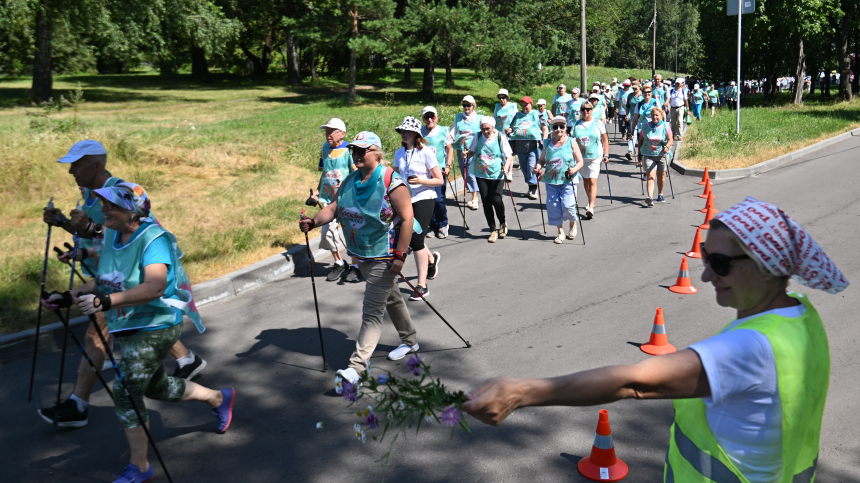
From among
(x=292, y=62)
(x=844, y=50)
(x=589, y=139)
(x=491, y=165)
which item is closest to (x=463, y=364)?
(x=491, y=165)

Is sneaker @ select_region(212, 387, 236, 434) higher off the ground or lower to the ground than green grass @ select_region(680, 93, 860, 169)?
lower

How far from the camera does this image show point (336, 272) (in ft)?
30.0

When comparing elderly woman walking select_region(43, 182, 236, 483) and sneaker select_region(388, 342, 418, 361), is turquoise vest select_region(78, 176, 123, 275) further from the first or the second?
sneaker select_region(388, 342, 418, 361)

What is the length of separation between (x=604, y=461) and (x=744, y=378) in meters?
2.60

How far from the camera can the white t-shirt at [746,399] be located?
1.88 metres

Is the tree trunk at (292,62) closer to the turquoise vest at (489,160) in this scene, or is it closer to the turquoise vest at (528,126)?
the turquoise vest at (528,126)

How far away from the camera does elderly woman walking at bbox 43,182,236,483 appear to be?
167 inches

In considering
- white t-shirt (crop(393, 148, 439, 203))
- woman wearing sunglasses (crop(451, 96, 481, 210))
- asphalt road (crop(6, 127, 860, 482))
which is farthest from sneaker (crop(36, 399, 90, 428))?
woman wearing sunglasses (crop(451, 96, 481, 210))

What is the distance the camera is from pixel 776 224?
2.05 m

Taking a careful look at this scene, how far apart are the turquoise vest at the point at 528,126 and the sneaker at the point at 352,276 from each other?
5.86 meters

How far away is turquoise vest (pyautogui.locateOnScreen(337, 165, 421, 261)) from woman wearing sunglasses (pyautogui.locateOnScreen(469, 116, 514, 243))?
190 inches

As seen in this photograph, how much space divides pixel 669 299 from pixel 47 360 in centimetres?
644

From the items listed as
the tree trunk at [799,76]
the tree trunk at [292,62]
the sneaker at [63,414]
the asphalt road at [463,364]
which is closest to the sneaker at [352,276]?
the asphalt road at [463,364]

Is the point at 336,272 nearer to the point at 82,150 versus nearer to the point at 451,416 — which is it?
the point at 82,150
